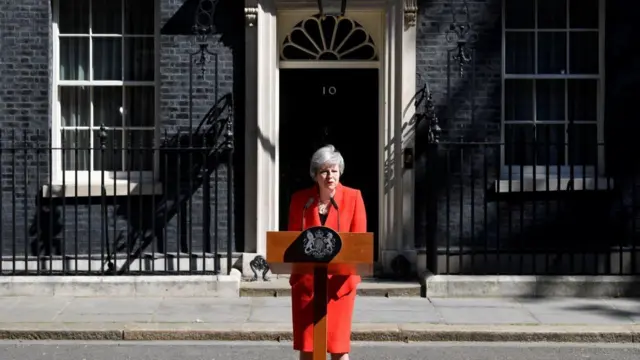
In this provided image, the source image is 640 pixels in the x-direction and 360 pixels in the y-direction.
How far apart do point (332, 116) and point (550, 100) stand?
8.77ft

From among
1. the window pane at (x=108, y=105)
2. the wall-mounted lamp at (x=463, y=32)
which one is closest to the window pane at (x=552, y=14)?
the wall-mounted lamp at (x=463, y=32)

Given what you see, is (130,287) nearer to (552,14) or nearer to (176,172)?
(176,172)

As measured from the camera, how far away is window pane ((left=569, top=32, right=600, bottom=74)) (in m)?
12.2

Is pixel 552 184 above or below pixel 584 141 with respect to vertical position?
below

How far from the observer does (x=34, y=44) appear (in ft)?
38.6

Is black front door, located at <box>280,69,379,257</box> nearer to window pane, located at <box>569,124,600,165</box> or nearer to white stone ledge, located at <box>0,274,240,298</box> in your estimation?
white stone ledge, located at <box>0,274,240,298</box>

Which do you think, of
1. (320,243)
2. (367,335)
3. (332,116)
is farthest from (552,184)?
(320,243)

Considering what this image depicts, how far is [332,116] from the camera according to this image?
39.7 ft

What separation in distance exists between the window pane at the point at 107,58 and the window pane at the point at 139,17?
0.23m

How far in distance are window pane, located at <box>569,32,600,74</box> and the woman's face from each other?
22.6 feet

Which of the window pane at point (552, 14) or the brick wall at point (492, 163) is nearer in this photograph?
the brick wall at point (492, 163)

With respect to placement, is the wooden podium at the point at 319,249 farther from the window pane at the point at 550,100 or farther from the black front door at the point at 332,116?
the window pane at the point at 550,100

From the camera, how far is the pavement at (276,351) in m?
8.80

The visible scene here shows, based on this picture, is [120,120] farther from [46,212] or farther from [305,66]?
[305,66]
